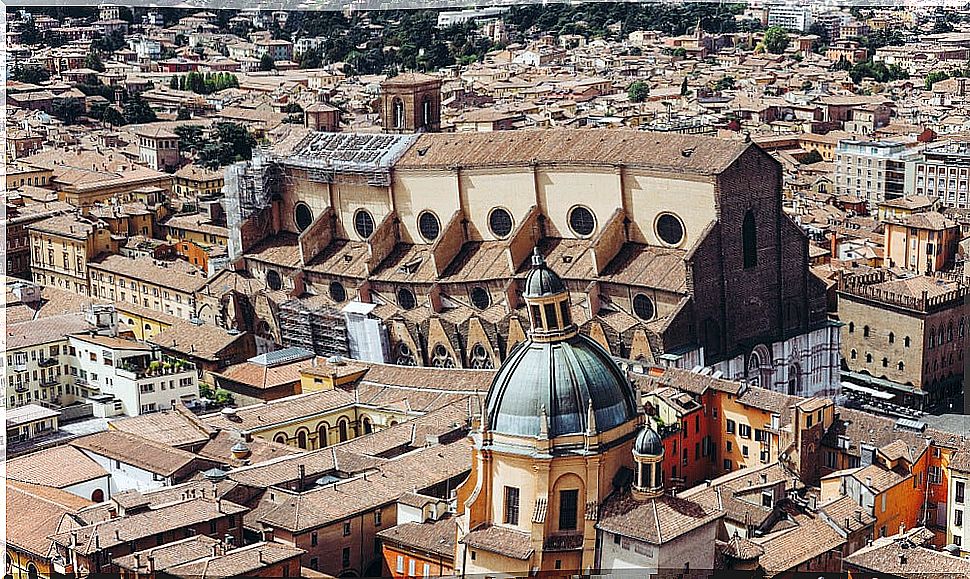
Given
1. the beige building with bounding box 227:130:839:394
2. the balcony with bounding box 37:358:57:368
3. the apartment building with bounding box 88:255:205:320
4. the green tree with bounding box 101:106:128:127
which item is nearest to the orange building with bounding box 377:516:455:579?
the beige building with bounding box 227:130:839:394

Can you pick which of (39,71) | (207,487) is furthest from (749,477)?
(39,71)

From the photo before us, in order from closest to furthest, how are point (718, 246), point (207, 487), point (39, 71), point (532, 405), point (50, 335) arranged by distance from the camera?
point (532, 405)
point (207, 487)
point (718, 246)
point (50, 335)
point (39, 71)

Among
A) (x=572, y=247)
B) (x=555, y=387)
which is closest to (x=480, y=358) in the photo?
(x=572, y=247)

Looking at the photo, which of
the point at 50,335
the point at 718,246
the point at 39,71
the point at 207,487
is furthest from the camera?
the point at 39,71

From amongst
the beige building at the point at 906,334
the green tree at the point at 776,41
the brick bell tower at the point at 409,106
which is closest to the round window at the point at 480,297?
the brick bell tower at the point at 409,106

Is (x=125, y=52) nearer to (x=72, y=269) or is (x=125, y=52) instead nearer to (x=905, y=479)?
(x=72, y=269)
